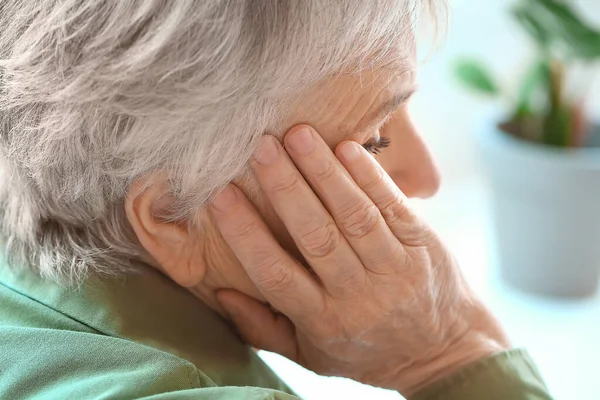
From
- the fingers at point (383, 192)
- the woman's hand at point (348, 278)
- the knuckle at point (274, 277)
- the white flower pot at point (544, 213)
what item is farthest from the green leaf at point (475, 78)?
the knuckle at point (274, 277)

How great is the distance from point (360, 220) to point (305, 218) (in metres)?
0.07

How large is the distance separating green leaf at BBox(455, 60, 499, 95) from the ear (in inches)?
42.9

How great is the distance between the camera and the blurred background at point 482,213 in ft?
4.92

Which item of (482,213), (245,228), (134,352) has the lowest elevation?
(482,213)

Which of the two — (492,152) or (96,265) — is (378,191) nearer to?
(96,265)

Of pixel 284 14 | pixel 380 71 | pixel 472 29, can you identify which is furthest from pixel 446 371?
pixel 472 29

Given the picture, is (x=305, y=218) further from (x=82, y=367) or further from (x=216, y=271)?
(x=82, y=367)

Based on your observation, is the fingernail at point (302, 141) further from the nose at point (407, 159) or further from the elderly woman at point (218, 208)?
the nose at point (407, 159)

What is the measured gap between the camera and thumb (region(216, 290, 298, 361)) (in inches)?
37.1

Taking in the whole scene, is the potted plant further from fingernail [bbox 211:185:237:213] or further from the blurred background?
fingernail [bbox 211:185:237:213]

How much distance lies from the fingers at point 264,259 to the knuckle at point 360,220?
77mm

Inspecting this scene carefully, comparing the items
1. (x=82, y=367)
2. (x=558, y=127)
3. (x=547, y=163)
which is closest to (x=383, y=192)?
(x=82, y=367)

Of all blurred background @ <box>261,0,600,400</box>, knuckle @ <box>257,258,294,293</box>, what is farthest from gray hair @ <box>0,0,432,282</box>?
blurred background @ <box>261,0,600,400</box>

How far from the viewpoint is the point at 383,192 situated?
2.79ft
